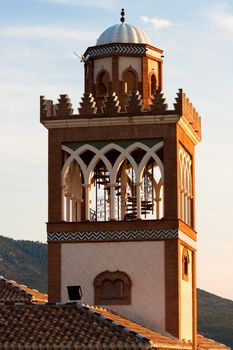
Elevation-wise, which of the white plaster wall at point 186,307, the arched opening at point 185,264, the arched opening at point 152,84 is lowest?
the white plaster wall at point 186,307

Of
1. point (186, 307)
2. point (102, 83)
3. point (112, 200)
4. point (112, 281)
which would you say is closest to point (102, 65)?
point (102, 83)

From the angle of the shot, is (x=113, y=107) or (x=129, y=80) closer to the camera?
(x=113, y=107)

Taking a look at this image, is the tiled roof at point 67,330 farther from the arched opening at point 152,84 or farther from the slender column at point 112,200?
the arched opening at point 152,84

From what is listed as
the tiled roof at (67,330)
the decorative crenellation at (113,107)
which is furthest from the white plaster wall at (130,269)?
the decorative crenellation at (113,107)

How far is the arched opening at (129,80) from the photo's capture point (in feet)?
171

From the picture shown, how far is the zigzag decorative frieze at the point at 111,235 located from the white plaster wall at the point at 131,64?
19.3 ft

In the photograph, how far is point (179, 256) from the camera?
49.6m

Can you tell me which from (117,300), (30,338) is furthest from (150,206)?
(30,338)

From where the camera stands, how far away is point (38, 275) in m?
149

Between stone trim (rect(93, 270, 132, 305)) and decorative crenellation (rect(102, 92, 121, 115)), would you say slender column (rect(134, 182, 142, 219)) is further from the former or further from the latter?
decorative crenellation (rect(102, 92, 121, 115))

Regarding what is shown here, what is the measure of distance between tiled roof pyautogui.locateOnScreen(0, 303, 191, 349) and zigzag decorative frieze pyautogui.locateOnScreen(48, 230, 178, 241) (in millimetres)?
5146

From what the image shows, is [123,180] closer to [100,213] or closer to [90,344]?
[100,213]

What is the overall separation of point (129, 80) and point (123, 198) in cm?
430

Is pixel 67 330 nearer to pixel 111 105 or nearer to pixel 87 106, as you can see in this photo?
pixel 111 105
